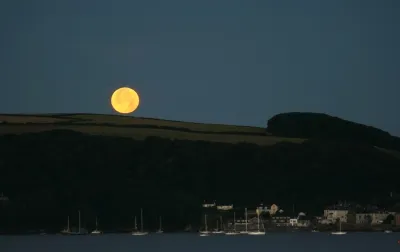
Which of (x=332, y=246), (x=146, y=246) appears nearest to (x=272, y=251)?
(x=332, y=246)

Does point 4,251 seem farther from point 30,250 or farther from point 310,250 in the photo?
point 310,250

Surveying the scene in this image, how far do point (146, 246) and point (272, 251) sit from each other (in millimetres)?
23372

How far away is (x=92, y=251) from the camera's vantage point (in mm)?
129250

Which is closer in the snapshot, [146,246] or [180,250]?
[180,250]

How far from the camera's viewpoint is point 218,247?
5404 inches

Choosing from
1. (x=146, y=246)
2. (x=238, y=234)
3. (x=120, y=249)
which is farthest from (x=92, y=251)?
(x=238, y=234)

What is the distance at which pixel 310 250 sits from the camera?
124312 millimetres

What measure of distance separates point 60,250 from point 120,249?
715 cm

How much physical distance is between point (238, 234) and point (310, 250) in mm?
75338

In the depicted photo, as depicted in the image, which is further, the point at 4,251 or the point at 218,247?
the point at 218,247

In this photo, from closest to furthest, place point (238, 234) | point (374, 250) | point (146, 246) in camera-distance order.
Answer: point (374, 250)
point (146, 246)
point (238, 234)

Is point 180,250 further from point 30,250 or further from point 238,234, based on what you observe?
point 238,234

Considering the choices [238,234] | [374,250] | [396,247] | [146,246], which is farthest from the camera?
[238,234]

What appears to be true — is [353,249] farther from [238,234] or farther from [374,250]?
[238,234]
